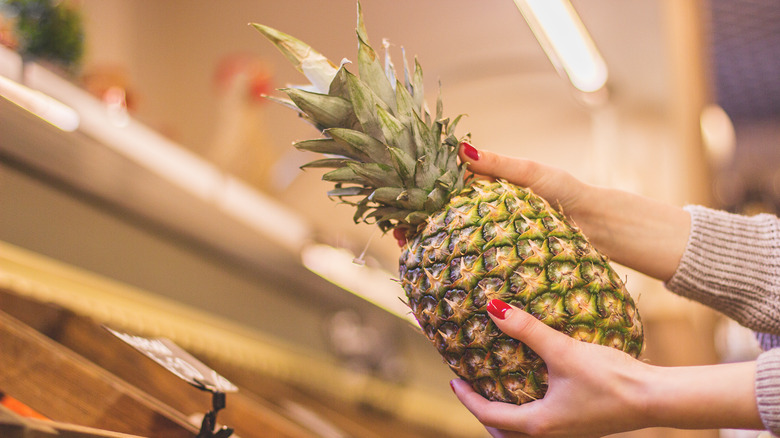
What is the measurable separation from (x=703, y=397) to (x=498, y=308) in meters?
0.33

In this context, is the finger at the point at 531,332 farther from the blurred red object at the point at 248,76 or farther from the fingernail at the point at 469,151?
the blurred red object at the point at 248,76

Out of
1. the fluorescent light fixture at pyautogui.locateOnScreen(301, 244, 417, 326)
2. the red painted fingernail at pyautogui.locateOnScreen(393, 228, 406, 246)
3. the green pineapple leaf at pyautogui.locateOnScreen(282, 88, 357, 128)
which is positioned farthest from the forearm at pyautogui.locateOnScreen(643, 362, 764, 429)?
the fluorescent light fixture at pyautogui.locateOnScreen(301, 244, 417, 326)

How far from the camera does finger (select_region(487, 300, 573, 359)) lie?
2.89 feet

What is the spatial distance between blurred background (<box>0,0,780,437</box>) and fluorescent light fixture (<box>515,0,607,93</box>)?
18 cm

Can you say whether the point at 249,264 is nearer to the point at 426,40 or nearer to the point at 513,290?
the point at 513,290

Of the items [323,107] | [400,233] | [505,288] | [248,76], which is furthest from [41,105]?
[248,76]

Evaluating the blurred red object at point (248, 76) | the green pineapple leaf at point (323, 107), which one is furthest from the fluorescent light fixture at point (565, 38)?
the green pineapple leaf at point (323, 107)

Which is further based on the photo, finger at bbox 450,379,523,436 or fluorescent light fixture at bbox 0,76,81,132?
fluorescent light fixture at bbox 0,76,81,132

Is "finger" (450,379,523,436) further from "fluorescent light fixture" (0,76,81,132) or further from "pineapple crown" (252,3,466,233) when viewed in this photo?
"fluorescent light fixture" (0,76,81,132)

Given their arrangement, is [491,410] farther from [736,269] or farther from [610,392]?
[736,269]

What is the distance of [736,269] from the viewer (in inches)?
51.7

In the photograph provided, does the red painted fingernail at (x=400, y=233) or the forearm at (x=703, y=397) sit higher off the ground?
the red painted fingernail at (x=400, y=233)

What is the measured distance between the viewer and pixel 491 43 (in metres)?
4.74

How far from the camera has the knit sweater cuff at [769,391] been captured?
0.88 metres
